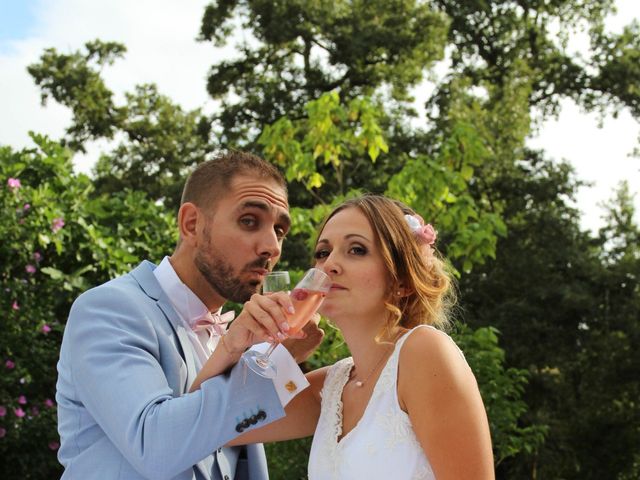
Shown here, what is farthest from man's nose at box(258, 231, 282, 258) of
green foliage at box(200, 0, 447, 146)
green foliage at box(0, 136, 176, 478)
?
green foliage at box(200, 0, 447, 146)

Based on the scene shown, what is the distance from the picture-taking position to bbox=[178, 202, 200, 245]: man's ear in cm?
317

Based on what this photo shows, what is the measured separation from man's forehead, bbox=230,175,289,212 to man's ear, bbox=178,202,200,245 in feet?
0.51

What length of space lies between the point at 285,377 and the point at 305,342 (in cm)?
22

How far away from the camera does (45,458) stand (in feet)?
27.9

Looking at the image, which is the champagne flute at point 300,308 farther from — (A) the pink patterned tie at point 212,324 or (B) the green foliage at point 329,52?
(B) the green foliage at point 329,52

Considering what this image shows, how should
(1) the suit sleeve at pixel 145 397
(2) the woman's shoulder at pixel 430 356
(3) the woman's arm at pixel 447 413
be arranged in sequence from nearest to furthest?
(1) the suit sleeve at pixel 145 397 < (3) the woman's arm at pixel 447 413 < (2) the woman's shoulder at pixel 430 356

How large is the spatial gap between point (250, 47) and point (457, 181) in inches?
601

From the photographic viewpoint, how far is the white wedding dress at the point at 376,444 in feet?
9.20

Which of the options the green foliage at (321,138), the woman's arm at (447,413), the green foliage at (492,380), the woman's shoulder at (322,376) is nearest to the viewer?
the woman's arm at (447,413)

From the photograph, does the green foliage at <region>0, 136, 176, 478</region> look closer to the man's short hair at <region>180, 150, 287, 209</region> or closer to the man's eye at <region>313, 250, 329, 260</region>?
the man's short hair at <region>180, 150, 287, 209</region>

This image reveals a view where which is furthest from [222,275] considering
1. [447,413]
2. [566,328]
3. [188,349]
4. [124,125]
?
[124,125]

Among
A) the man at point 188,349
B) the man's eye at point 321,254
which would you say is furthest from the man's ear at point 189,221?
the man's eye at point 321,254

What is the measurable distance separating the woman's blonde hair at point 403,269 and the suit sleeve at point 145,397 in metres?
0.63

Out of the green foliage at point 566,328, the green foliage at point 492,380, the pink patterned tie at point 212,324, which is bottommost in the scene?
the pink patterned tie at point 212,324
